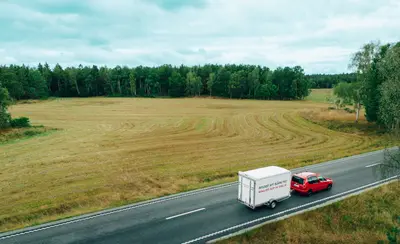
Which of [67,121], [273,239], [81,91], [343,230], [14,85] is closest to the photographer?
[273,239]

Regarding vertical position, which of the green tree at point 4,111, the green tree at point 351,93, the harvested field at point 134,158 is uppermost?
the green tree at point 351,93

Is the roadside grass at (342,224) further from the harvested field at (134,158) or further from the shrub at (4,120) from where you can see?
the shrub at (4,120)

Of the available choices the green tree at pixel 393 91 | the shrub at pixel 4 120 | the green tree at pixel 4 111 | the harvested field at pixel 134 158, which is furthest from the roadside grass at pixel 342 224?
the green tree at pixel 4 111

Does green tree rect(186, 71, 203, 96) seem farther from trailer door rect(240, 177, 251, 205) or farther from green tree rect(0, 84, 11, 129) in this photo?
trailer door rect(240, 177, 251, 205)

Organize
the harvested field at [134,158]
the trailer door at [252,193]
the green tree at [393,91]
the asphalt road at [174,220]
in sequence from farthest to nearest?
the harvested field at [134,158] → the trailer door at [252,193] → the green tree at [393,91] → the asphalt road at [174,220]

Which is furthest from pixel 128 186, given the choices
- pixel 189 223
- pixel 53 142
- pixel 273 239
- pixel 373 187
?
pixel 53 142

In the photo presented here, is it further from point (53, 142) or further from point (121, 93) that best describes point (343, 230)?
point (121, 93)

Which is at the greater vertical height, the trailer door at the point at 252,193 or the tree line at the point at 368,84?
the tree line at the point at 368,84
